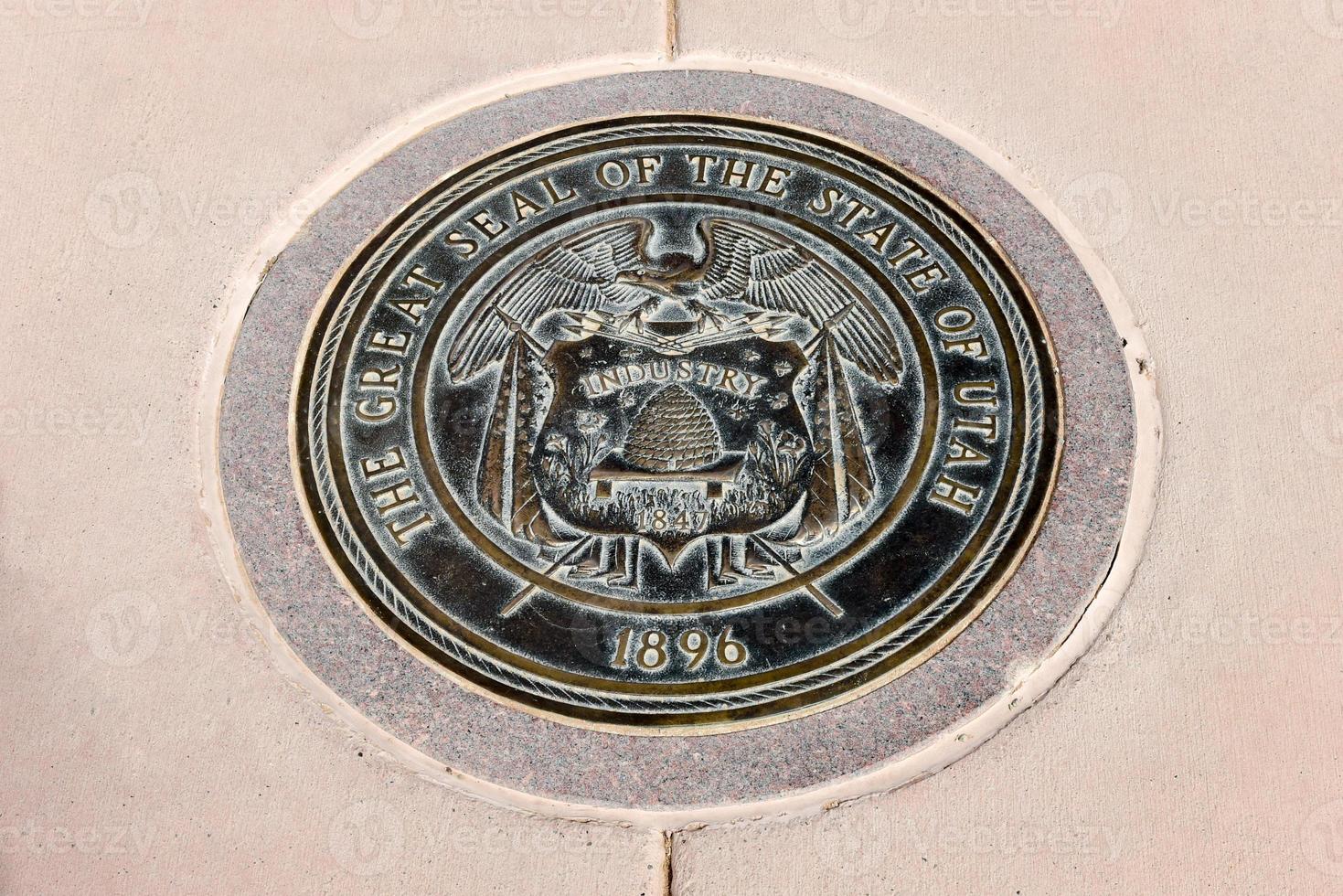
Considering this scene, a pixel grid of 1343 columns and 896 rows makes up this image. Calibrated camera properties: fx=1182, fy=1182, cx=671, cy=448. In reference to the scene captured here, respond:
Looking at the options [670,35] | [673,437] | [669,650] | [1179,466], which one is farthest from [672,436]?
[670,35]

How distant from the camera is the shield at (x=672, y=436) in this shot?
382 centimetres

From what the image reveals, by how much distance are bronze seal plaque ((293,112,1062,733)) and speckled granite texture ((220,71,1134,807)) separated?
7 cm

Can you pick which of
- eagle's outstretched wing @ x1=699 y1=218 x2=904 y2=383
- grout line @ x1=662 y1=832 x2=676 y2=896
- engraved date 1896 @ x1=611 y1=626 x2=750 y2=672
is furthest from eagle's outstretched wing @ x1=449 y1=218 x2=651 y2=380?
grout line @ x1=662 y1=832 x2=676 y2=896

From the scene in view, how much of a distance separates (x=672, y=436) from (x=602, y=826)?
4.08 feet

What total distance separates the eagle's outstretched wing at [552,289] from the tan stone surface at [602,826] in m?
0.97

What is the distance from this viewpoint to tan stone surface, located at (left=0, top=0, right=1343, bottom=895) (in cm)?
339

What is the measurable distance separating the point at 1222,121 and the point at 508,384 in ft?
9.87

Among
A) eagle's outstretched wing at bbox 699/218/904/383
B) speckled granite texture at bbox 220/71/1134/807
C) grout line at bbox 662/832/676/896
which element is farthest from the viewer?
eagle's outstretched wing at bbox 699/218/904/383

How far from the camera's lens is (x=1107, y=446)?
3.93m

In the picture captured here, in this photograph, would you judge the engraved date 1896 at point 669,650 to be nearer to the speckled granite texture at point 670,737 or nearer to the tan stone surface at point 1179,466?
the speckled granite texture at point 670,737

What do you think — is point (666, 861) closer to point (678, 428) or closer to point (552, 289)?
point (678, 428)

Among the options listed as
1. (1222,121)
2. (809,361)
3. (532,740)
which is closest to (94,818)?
(532,740)

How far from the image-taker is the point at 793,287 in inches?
164

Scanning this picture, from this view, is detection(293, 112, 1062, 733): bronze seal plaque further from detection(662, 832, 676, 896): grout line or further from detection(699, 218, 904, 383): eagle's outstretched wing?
detection(662, 832, 676, 896): grout line
